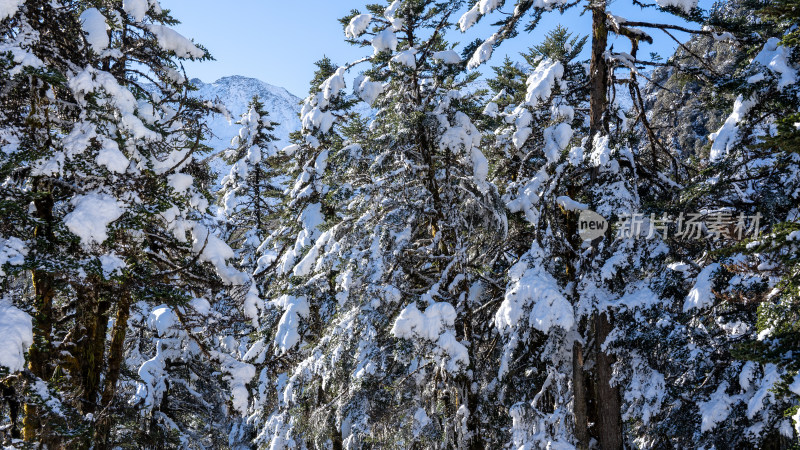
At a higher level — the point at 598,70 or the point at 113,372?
the point at 598,70

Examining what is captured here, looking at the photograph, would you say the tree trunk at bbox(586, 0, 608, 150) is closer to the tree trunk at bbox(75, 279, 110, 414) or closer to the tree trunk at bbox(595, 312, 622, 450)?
the tree trunk at bbox(595, 312, 622, 450)

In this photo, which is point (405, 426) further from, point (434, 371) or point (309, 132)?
point (309, 132)

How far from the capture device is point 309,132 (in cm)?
1617

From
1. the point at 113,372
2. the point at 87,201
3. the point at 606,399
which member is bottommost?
the point at 113,372

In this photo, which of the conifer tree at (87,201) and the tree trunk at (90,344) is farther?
the tree trunk at (90,344)

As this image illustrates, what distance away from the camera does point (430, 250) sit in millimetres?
11148

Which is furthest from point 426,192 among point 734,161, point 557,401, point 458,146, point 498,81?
point 498,81

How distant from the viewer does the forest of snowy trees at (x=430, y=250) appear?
6098 millimetres

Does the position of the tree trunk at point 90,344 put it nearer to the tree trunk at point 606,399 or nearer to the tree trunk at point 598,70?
the tree trunk at point 606,399

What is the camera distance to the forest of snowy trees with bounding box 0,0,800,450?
Result: 6098 mm

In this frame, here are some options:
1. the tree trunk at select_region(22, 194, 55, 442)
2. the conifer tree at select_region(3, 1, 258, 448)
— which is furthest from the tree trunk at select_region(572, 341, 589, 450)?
the tree trunk at select_region(22, 194, 55, 442)

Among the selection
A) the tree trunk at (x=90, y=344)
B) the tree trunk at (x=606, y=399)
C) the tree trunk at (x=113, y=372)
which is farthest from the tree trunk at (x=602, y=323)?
the tree trunk at (x=90, y=344)

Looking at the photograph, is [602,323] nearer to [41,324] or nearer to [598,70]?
[598,70]

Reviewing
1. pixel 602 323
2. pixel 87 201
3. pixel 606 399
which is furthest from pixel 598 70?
pixel 87 201
